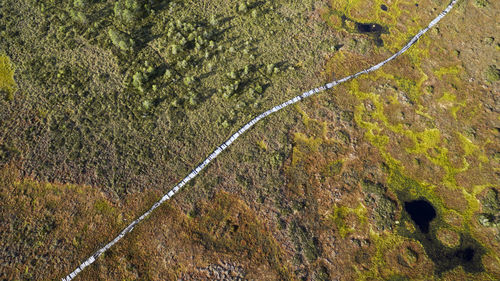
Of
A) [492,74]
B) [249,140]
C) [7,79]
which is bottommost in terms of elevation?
[249,140]

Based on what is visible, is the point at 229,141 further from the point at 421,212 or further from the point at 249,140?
the point at 421,212

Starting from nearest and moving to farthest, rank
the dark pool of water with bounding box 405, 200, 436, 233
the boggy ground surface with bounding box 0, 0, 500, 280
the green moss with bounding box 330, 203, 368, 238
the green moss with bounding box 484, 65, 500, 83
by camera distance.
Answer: the boggy ground surface with bounding box 0, 0, 500, 280 → the green moss with bounding box 330, 203, 368, 238 → the dark pool of water with bounding box 405, 200, 436, 233 → the green moss with bounding box 484, 65, 500, 83

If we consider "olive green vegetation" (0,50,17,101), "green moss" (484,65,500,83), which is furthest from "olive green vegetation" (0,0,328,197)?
"green moss" (484,65,500,83)

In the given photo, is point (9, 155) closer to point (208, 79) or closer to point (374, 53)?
point (208, 79)

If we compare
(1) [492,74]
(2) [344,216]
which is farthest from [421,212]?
(1) [492,74]

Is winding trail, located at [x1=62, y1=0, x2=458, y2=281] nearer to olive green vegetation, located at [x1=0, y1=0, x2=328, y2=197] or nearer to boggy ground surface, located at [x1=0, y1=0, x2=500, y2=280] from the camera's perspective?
boggy ground surface, located at [x1=0, y1=0, x2=500, y2=280]

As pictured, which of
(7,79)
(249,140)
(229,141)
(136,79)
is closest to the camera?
(229,141)

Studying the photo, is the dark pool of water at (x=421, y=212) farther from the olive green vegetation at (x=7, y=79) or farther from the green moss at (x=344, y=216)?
the olive green vegetation at (x=7, y=79)

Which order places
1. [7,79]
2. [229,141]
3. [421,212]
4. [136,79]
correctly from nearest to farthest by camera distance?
1. [421,212]
2. [229,141]
3. [136,79]
4. [7,79]

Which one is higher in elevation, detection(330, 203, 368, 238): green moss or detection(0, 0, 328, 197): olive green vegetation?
detection(0, 0, 328, 197): olive green vegetation

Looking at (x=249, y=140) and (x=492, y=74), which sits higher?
(x=492, y=74)
